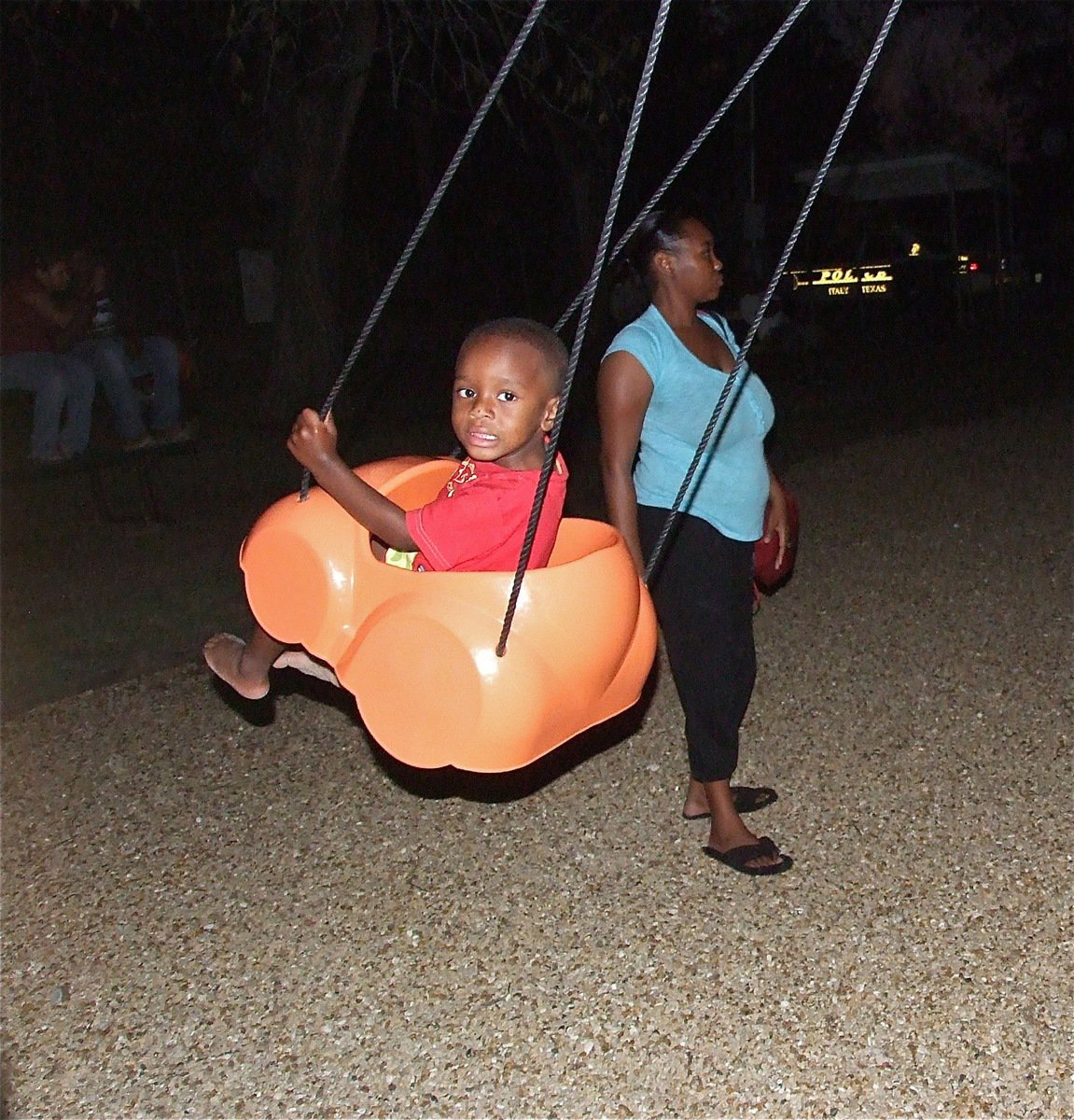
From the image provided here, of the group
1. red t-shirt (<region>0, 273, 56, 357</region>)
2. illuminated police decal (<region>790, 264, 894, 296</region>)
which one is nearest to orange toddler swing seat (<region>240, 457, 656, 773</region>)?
red t-shirt (<region>0, 273, 56, 357</region>)

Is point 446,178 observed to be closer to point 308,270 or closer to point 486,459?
point 486,459

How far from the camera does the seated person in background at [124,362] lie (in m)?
7.79

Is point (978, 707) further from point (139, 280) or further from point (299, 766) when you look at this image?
point (139, 280)

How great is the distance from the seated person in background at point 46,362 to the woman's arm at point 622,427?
5183 millimetres

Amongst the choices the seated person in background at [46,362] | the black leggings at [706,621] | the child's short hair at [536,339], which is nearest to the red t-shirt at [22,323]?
the seated person in background at [46,362]

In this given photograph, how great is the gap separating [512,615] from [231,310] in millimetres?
18297

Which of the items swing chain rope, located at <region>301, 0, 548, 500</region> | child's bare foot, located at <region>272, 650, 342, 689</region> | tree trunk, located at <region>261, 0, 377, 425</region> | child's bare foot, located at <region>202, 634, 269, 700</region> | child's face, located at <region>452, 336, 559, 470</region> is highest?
swing chain rope, located at <region>301, 0, 548, 500</region>

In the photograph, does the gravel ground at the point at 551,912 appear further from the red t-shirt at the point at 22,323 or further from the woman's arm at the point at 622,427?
the red t-shirt at the point at 22,323

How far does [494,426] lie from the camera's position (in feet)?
8.09

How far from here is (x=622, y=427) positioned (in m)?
3.15

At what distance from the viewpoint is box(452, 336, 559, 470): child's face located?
2445mm

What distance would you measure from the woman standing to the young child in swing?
0.65 meters

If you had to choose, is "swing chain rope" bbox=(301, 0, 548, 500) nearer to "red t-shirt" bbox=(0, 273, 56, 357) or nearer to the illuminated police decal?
"red t-shirt" bbox=(0, 273, 56, 357)

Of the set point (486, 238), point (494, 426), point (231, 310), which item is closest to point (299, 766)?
point (494, 426)
